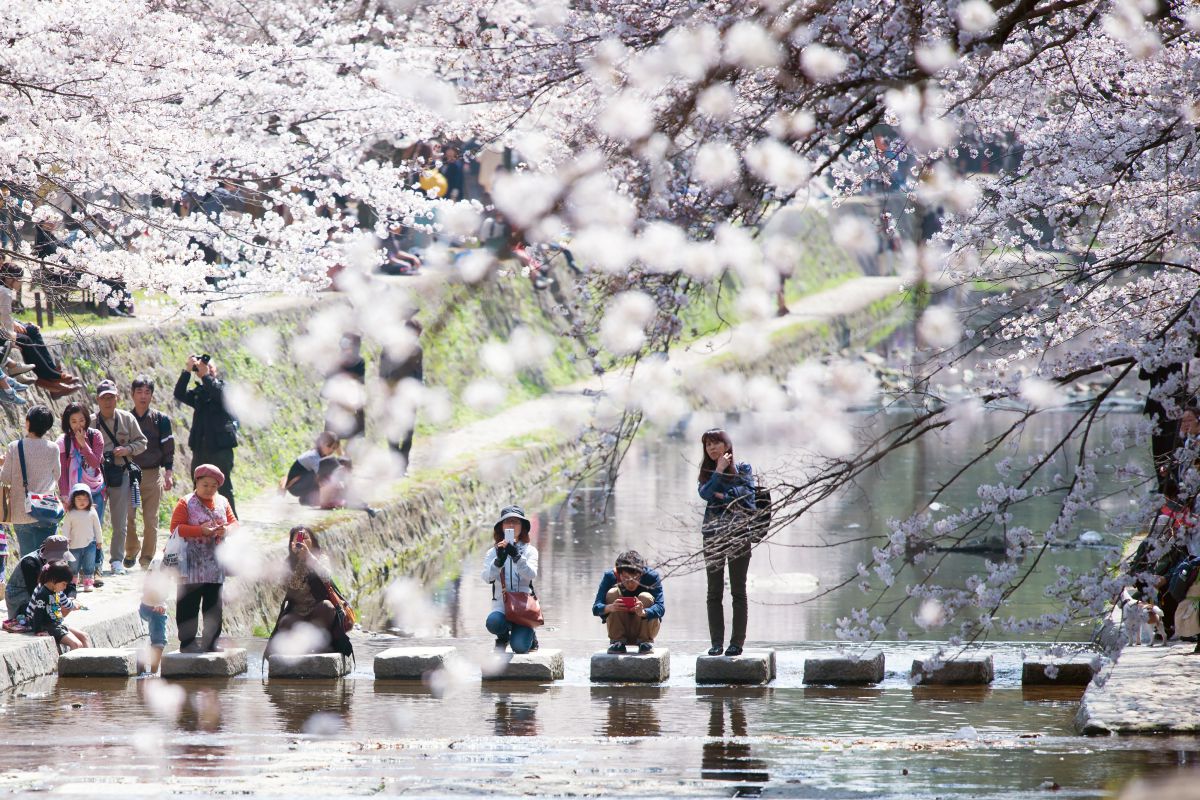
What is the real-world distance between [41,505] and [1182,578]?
25.0ft

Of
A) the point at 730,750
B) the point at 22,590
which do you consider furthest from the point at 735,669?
the point at 22,590

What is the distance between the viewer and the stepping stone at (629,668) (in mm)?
10016

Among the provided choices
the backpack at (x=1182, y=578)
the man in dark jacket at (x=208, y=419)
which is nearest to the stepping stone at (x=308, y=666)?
the man in dark jacket at (x=208, y=419)

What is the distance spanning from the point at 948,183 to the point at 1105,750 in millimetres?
4233

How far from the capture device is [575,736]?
8164 mm

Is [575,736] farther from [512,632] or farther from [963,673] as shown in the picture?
[963,673]

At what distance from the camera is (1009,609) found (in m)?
14.4

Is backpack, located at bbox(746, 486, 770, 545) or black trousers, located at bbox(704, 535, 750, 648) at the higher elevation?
backpack, located at bbox(746, 486, 770, 545)

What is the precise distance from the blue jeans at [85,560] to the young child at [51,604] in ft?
5.24

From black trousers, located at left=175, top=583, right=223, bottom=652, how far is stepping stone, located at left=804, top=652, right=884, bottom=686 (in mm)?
3825

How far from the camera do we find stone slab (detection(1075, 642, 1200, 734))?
7.56 m

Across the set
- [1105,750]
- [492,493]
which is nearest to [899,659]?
[1105,750]

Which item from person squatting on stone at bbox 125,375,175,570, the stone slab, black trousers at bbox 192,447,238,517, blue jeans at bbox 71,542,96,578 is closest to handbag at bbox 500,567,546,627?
blue jeans at bbox 71,542,96,578

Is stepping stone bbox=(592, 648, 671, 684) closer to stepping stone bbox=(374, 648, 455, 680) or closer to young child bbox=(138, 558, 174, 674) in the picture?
stepping stone bbox=(374, 648, 455, 680)
